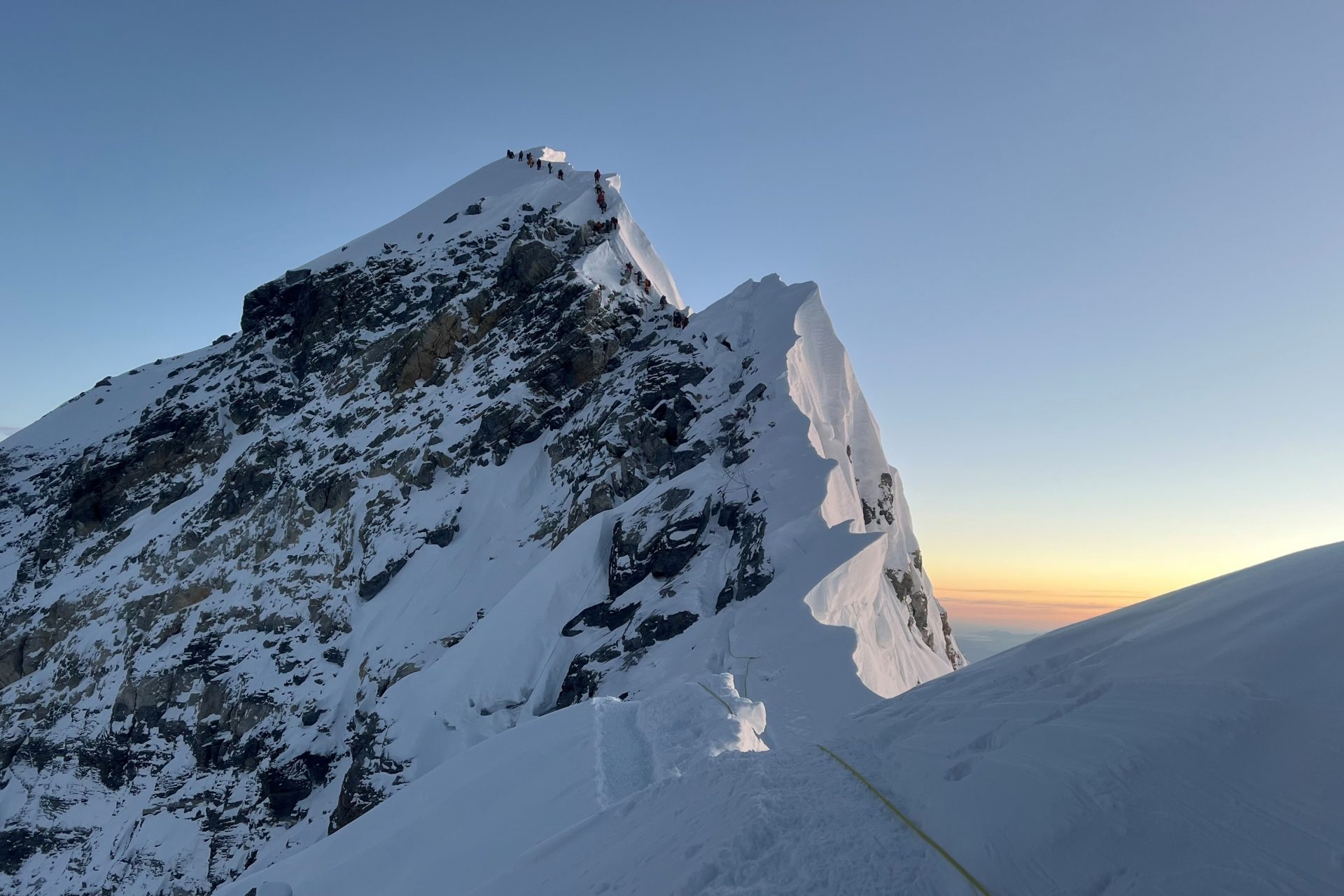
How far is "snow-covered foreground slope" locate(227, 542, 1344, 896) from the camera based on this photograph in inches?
142

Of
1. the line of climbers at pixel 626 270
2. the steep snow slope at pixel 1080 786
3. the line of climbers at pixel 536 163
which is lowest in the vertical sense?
the steep snow slope at pixel 1080 786

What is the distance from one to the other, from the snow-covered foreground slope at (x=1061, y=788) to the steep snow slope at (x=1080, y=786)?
0.5 inches

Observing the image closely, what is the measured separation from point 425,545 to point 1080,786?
30.0 metres

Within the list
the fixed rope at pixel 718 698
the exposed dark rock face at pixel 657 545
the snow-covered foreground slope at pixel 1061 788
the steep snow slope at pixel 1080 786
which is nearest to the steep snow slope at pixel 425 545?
the exposed dark rock face at pixel 657 545

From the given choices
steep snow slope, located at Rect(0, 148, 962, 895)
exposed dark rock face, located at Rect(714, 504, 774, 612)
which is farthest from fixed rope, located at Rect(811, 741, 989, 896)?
exposed dark rock face, located at Rect(714, 504, 774, 612)

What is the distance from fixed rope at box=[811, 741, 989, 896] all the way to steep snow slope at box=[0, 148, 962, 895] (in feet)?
8.48

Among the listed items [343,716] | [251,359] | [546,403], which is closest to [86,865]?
[343,716]

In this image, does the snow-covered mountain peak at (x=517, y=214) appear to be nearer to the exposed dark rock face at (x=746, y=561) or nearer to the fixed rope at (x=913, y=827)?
the exposed dark rock face at (x=746, y=561)

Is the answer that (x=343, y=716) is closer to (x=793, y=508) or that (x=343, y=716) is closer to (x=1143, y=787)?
(x=793, y=508)

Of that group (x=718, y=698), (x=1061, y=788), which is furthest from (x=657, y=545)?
(x=1061, y=788)

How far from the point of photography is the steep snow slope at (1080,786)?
3.58m

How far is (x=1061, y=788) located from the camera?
4.19 meters

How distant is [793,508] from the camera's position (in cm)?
1836

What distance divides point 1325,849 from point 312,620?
3386 centimetres
